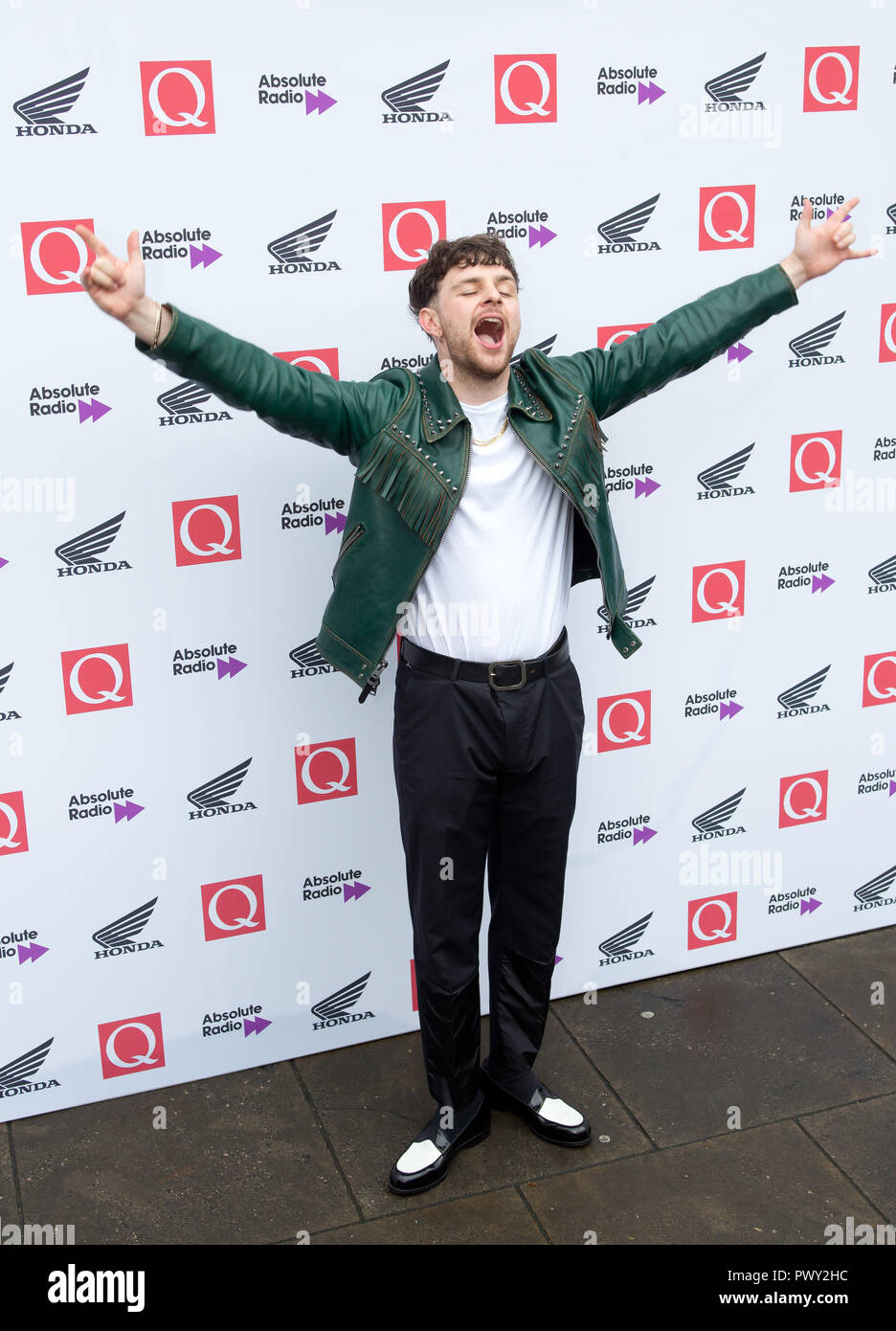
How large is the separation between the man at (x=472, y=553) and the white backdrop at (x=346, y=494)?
0.43 m

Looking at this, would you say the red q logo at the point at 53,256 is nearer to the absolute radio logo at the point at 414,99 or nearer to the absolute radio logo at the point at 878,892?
the absolute radio logo at the point at 414,99

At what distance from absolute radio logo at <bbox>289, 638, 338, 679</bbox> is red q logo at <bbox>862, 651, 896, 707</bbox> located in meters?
1.67

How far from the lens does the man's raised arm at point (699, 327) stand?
10.1 feet

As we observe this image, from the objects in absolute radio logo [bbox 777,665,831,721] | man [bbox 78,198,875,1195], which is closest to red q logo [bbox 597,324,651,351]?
man [bbox 78,198,875,1195]

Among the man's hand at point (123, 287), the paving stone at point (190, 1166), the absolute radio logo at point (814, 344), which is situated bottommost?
the paving stone at point (190, 1166)

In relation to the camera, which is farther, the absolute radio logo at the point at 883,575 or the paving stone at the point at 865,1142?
the absolute radio logo at the point at 883,575

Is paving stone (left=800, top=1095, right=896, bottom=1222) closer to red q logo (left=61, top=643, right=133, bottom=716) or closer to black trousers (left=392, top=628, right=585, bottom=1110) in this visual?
black trousers (left=392, top=628, right=585, bottom=1110)

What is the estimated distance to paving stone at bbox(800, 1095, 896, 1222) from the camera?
124 inches

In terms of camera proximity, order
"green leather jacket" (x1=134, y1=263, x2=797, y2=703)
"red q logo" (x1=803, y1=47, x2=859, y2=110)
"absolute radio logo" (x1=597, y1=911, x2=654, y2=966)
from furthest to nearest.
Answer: "absolute radio logo" (x1=597, y1=911, x2=654, y2=966), "red q logo" (x1=803, y1=47, x2=859, y2=110), "green leather jacket" (x1=134, y1=263, x2=797, y2=703)

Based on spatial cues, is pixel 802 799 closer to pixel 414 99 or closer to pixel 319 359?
pixel 319 359

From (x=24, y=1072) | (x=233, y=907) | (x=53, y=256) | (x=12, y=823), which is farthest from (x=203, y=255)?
(x=24, y=1072)

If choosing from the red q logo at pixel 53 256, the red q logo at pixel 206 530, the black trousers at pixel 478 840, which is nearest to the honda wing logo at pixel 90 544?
the red q logo at pixel 206 530

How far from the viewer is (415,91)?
320 cm

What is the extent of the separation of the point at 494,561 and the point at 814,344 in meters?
1.39
